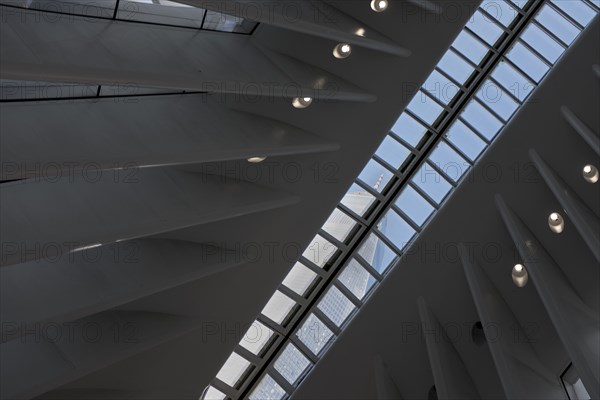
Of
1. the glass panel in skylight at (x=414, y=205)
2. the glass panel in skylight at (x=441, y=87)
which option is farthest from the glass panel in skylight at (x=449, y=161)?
the glass panel in skylight at (x=441, y=87)

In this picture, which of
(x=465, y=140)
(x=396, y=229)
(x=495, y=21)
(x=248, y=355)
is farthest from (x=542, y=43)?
(x=248, y=355)

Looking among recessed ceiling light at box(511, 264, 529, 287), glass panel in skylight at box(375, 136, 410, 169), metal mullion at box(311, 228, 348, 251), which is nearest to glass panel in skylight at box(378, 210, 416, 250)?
metal mullion at box(311, 228, 348, 251)

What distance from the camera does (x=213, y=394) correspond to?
19484 mm

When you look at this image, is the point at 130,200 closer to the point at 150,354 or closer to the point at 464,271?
the point at 150,354

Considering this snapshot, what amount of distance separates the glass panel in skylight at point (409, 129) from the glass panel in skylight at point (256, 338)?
21.4 feet

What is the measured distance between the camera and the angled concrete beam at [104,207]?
8.73 m

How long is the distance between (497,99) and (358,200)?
4479 mm

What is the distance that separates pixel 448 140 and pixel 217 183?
7376mm

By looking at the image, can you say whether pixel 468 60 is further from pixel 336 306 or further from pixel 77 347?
pixel 77 347

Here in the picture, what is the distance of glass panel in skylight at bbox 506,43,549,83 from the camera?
17.3 metres

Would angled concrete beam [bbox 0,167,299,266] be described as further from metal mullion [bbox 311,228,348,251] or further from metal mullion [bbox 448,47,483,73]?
metal mullion [bbox 448,47,483,73]

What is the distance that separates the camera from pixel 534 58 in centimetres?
1736

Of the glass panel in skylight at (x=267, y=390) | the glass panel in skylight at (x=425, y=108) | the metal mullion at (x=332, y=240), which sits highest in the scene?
the glass panel in skylight at (x=425, y=108)

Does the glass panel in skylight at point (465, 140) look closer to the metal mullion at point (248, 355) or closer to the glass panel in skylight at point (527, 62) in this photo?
the glass panel in skylight at point (527, 62)
